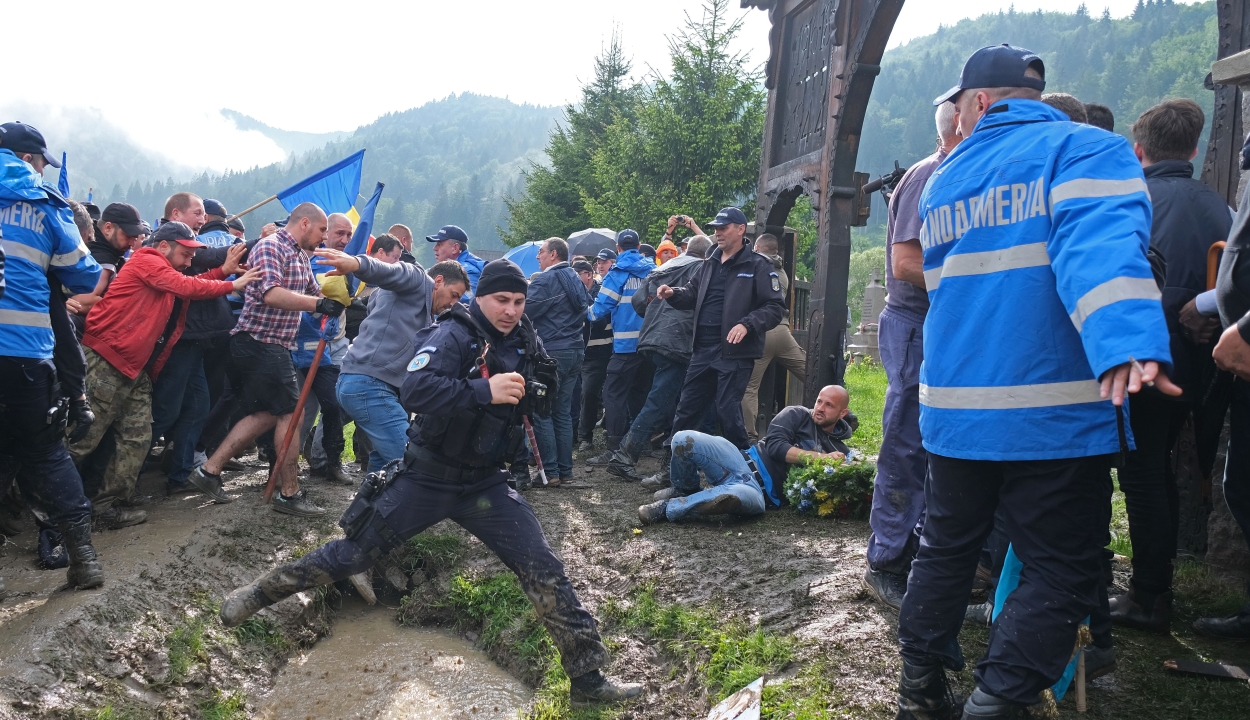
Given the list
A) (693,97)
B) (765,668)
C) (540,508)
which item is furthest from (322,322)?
(693,97)

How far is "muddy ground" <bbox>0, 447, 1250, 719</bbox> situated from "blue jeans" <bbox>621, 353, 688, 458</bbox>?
1.28 metres

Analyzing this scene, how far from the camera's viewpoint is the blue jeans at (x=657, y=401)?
802cm

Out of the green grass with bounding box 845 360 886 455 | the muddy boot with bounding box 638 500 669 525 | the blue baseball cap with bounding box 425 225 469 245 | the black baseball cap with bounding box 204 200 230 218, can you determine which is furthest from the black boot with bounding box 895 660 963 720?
the black baseball cap with bounding box 204 200 230 218

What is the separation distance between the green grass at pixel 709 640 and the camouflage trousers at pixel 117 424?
3.32 meters

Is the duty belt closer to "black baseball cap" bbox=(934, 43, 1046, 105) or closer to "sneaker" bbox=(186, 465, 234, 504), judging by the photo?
"black baseball cap" bbox=(934, 43, 1046, 105)

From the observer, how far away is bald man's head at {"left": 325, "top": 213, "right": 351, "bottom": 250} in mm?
7449

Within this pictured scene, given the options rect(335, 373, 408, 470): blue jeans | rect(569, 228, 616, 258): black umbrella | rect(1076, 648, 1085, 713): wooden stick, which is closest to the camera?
rect(1076, 648, 1085, 713): wooden stick

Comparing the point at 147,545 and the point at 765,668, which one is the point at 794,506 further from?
the point at 147,545

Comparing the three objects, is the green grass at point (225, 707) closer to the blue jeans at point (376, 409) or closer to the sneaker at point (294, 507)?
the blue jeans at point (376, 409)

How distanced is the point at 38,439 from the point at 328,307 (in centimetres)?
203

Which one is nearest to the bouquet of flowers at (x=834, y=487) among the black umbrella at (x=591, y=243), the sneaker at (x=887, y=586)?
the sneaker at (x=887, y=586)

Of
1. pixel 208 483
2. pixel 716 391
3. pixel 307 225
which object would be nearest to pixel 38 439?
pixel 208 483

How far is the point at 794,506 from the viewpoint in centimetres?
632

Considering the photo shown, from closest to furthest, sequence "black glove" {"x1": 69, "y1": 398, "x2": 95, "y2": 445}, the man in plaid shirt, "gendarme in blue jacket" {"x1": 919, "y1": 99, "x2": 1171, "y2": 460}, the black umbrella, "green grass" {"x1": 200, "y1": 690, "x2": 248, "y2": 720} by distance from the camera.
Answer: "gendarme in blue jacket" {"x1": 919, "y1": 99, "x2": 1171, "y2": 460} → "green grass" {"x1": 200, "y1": 690, "x2": 248, "y2": 720} → "black glove" {"x1": 69, "y1": 398, "x2": 95, "y2": 445} → the man in plaid shirt → the black umbrella
